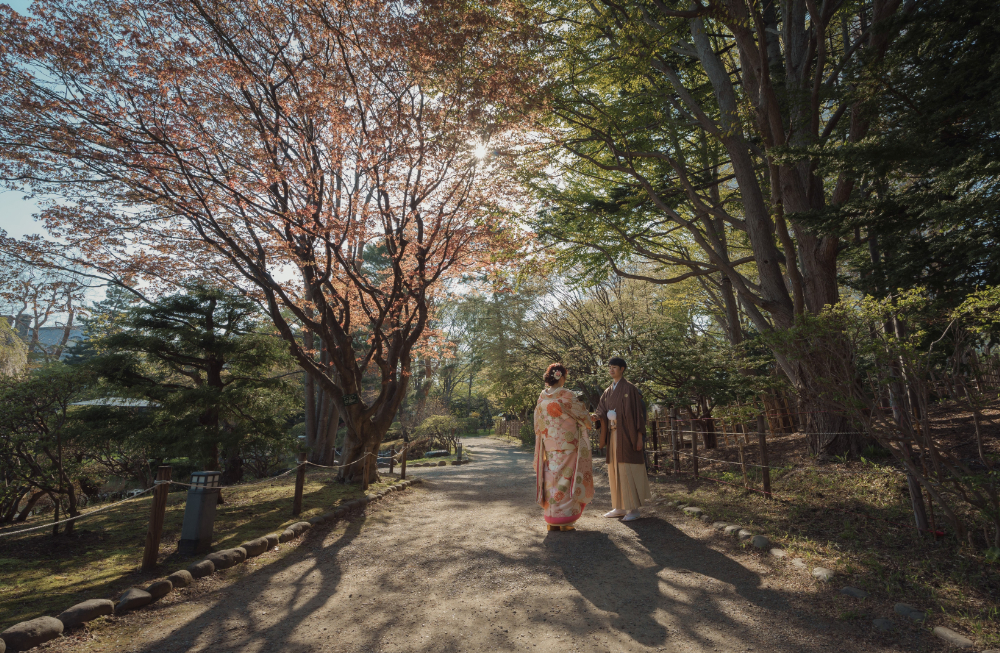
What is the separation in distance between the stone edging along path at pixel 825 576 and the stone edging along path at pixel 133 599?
4640mm

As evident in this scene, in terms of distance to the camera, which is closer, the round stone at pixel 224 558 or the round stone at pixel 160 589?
the round stone at pixel 160 589

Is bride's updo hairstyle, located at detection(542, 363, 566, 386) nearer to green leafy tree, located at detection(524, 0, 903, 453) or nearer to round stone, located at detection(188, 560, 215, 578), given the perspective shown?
green leafy tree, located at detection(524, 0, 903, 453)

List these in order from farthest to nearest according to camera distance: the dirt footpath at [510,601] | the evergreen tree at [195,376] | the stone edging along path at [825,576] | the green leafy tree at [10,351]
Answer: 1. the green leafy tree at [10,351]
2. the evergreen tree at [195,376]
3. the dirt footpath at [510,601]
4. the stone edging along path at [825,576]

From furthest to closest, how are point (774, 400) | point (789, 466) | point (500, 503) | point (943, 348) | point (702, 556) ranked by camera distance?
point (774, 400)
point (500, 503)
point (789, 466)
point (702, 556)
point (943, 348)

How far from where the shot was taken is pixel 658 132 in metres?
8.95

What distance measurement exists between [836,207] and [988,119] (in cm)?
110

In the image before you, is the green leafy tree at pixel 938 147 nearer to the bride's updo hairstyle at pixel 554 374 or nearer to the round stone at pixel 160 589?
the bride's updo hairstyle at pixel 554 374

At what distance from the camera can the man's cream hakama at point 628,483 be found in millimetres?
5828

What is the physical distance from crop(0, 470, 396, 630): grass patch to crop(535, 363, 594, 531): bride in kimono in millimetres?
3097

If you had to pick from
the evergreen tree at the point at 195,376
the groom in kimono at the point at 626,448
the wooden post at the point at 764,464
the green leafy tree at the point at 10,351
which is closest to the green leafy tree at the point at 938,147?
the wooden post at the point at 764,464

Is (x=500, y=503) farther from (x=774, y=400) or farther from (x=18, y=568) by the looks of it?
(x=774, y=400)

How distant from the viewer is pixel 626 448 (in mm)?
5859

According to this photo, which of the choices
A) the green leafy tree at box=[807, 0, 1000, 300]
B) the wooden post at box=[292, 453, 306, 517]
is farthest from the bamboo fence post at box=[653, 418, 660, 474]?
the wooden post at box=[292, 453, 306, 517]

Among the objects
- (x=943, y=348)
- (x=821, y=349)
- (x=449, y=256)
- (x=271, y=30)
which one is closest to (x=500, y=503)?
(x=449, y=256)
